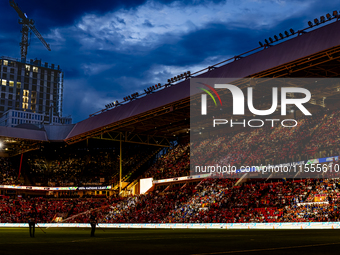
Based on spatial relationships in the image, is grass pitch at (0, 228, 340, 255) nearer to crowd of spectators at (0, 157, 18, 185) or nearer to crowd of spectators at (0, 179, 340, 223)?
crowd of spectators at (0, 179, 340, 223)

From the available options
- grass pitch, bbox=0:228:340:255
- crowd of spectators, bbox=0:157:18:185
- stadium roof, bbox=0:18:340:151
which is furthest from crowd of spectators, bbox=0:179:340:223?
grass pitch, bbox=0:228:340:255

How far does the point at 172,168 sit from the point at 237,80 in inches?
1051

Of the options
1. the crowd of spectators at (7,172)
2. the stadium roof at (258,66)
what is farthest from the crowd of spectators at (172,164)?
the crowd of spectators at (7,172)

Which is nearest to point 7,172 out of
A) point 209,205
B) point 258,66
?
point 209,205

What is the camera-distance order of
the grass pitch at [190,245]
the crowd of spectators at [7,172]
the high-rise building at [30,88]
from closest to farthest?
the grass pitch at [190,245] < the crowd of spectators at [7,172] < the high-rise building at [30,88]

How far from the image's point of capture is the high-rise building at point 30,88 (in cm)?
14712

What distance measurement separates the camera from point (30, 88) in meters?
154

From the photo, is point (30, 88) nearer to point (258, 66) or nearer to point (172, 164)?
point (172, 164)

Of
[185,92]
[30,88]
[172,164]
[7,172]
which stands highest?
[30,88]

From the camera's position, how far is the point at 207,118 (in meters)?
53.3

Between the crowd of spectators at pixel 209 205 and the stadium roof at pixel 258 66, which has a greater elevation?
the stadium roof at pixel 258 66

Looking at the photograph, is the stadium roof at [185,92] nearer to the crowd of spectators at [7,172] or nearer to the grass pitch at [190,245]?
the crowd of spectators at [7,172]

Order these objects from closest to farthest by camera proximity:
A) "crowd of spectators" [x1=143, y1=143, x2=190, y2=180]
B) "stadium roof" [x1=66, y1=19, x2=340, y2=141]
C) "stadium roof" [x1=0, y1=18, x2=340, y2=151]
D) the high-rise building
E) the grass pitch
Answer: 1. the grass pitch
2. "stadium roof" [x1=66, y1=19, x2=340, y2=141]
3. "stadium roof" [x1=0, y1=18, x2=340, y2=151]
4. "crowd of spectators" [x1=143, y1=143, x2=190, y2=180]
5. the high-rise building

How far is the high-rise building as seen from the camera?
14712 cm
